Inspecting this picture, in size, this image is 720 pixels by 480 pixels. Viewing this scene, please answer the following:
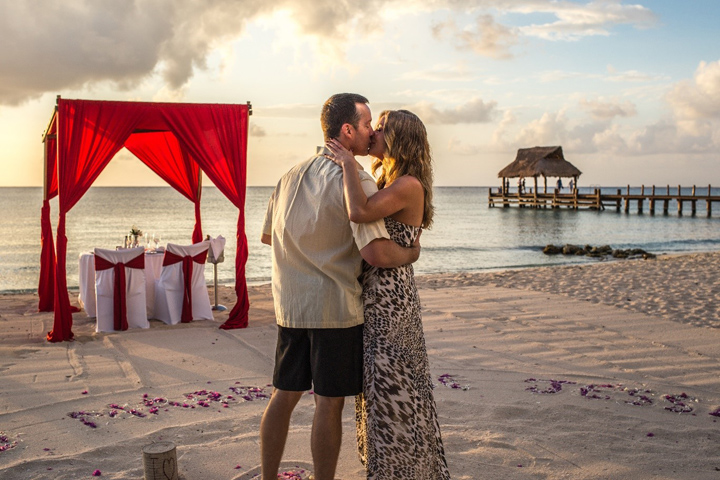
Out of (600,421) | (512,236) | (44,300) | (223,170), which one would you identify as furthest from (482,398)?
(512,236)

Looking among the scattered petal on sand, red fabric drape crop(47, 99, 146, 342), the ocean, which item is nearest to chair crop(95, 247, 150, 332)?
red fabric drape crop(47, 99, 146, 342)

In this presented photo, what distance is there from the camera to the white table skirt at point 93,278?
6832mm

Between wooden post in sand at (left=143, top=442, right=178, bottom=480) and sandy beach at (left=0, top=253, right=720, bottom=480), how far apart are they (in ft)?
0.70

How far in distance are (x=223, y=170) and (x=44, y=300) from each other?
2841 millimetres

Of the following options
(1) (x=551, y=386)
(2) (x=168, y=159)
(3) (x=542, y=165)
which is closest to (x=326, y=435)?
(1) (x=551, y=386)

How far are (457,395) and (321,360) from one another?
206 centimetres

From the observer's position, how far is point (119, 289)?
249 inches

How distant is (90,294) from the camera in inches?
279

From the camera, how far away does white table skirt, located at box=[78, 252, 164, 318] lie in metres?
6.83

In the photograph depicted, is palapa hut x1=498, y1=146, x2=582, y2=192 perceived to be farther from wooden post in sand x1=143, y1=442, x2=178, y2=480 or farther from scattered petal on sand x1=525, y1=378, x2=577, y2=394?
wooden post in sand x1=143, y1=442, x2=178, y2=480

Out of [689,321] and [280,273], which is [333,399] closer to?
[280,273]

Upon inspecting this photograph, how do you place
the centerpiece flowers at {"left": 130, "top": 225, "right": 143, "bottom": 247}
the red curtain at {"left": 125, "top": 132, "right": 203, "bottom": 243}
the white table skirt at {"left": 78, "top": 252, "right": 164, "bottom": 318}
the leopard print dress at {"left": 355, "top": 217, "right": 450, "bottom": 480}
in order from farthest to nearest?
1. the red curtain at {"left": 125, "top": 132, "right": 203, "bottom": 243}
2. the centerpiece flowers at {"left": 130, "top": 225, "right": 143, "bottom": 247}
3. the white table skirt at {"left": 78, "top": 252, "right": 164, "bottom": 318}
4. the leopard print dress at {"left": 355, "top": 217, "right": 450, "bottom": 480}

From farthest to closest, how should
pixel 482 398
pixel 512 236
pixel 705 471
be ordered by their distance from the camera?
pixel 512 236
pixel 482 398
pixel 705 471

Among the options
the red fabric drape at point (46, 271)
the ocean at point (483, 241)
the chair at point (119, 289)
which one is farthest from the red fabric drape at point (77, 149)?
the ocean at point (483, 241)
